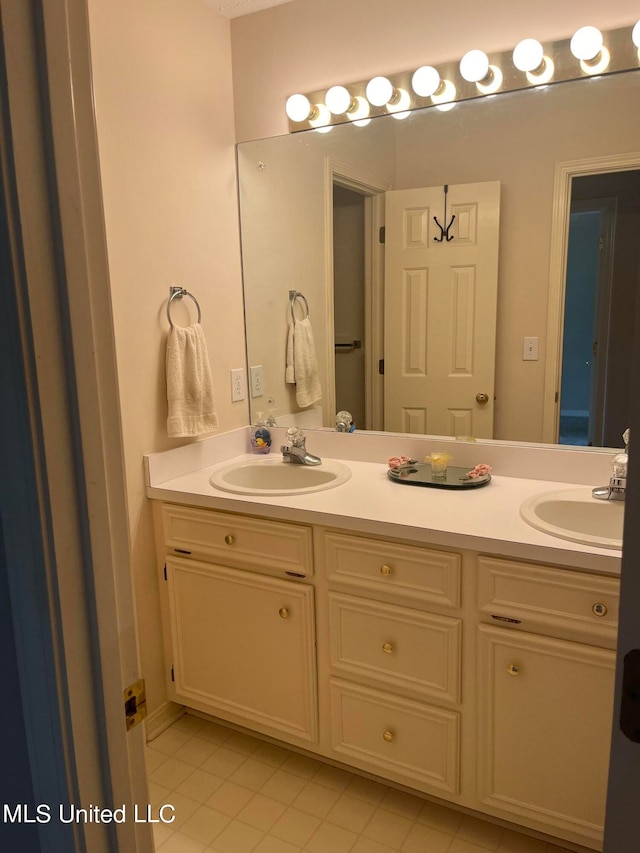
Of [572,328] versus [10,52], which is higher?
[10,52]

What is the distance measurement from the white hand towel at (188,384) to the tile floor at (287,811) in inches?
41.7

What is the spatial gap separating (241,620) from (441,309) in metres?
1.20

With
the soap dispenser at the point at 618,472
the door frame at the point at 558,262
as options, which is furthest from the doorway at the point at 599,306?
the soap dispenser at the point at 618,472

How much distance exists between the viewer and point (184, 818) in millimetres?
1769

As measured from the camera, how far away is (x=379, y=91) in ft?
6.70

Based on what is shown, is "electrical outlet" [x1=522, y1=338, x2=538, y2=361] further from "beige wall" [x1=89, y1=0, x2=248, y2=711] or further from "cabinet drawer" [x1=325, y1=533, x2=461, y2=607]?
"beige wall" [x1=89, y1=0, x2=248, y2=711]

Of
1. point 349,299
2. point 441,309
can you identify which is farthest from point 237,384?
point 441,309

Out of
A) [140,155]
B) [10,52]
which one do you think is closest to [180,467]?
[140,155]

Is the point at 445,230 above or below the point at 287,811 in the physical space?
above

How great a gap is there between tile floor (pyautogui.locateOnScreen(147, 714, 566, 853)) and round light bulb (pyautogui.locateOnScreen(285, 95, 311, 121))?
7.05ft

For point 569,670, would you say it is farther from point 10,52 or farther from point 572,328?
point 10,52

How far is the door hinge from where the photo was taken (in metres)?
0.74

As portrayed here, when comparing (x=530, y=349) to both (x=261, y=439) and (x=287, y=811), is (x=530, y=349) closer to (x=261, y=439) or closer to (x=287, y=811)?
(x=261, y=439)

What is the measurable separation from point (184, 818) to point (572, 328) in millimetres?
1830
